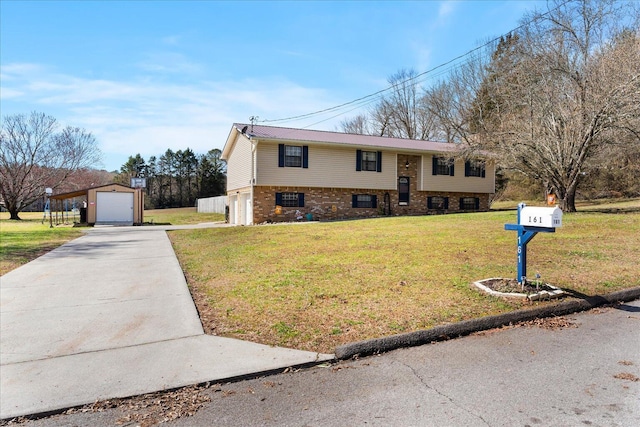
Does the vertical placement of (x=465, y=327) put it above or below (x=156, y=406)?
above

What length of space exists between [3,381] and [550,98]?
57.8 ft

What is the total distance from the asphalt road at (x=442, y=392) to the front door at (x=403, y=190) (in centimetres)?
1996

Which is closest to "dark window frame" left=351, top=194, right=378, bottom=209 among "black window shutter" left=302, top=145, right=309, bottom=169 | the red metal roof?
the red metal roof

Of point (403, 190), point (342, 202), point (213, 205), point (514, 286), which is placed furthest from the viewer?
point (213, 205)

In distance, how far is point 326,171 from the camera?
846 inches

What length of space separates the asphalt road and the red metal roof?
56.1 feet

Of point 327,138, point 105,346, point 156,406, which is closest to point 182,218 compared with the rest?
point 327,138

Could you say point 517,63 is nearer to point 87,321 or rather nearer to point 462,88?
point 462,88

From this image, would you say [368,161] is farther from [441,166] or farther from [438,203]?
[438,203]

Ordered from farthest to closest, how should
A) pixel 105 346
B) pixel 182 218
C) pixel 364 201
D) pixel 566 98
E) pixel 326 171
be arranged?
pixel 182 218
pixel 364 201
pixel 326 171
pixel 566 98
pixel 105 346

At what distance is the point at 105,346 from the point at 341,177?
18.3 m

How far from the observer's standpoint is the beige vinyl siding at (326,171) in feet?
66.3

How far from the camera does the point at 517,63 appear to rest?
640 inches

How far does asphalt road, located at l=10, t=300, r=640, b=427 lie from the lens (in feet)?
8.80
